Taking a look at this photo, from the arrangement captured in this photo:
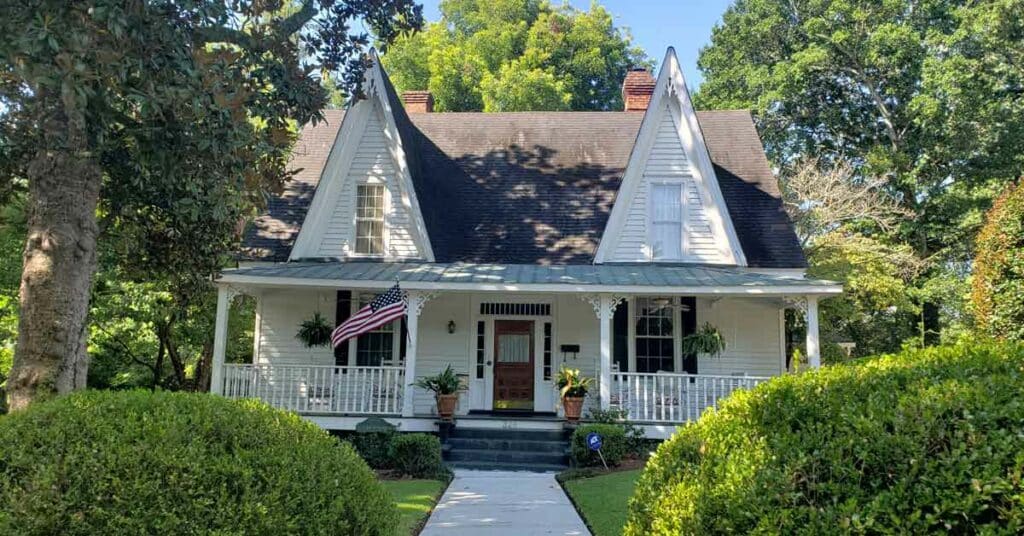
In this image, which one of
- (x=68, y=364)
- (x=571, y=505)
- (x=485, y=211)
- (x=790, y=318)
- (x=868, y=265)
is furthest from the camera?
(x=790, y=318)

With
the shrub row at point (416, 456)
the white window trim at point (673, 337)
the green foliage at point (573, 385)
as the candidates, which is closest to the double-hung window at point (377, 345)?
the shrub row at point (416, 456)

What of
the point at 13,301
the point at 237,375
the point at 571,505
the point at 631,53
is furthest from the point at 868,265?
the point at 631,53

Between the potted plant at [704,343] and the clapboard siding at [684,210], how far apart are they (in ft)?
5.62

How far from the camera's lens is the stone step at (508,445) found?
452 inches

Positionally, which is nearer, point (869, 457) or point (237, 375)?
point (869, 457)

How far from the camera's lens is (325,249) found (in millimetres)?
14172

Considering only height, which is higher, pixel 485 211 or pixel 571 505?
pixel 485 211

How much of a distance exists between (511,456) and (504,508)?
3.35m

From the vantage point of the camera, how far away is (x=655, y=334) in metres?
13.8

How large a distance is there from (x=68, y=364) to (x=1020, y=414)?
718cm

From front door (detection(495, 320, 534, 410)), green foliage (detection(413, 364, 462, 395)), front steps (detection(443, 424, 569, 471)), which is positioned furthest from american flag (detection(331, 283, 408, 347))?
front door (detection(495, 320, 534, 410))

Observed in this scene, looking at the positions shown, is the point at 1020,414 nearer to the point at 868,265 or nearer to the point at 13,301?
the point at 13,301

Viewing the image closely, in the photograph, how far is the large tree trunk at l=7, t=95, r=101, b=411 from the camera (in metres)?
5.97

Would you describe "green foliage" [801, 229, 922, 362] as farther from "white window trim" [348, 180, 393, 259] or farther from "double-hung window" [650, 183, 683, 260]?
"white window trim" [348, 180, 393, 259]
